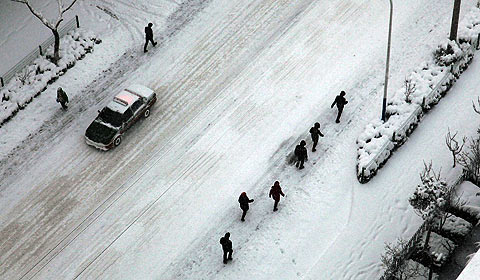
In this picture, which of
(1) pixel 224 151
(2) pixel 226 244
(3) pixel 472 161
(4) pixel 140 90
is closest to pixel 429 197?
(3) pixel 472 161

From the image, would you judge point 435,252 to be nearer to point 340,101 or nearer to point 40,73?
point 340,101

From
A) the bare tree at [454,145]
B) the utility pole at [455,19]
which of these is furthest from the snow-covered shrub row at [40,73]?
the bare tree at [454,145]

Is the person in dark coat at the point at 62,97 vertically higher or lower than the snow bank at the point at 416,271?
lower

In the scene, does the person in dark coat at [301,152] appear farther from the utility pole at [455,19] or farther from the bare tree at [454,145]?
the utility pole at [455,19]

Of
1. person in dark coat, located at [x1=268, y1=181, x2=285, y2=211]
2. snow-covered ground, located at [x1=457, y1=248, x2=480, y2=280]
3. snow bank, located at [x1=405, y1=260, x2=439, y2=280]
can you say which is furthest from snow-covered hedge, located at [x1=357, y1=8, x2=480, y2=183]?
snow-covered ground, located at [x1=457, y1=248, x2=480, y2=280]

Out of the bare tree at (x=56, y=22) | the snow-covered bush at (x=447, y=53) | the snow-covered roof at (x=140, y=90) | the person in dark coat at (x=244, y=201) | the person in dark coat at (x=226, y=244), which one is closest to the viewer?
the person in dark coat at (x=226, y=244)

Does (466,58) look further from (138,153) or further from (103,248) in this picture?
(103,248)

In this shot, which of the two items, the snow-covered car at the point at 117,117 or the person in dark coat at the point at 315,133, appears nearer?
the person in dark coat at the point at 315,133
